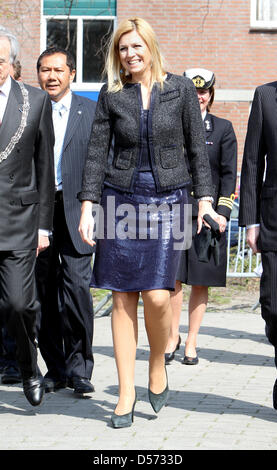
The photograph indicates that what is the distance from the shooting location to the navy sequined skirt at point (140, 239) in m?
5.09

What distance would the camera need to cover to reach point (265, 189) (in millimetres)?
5117

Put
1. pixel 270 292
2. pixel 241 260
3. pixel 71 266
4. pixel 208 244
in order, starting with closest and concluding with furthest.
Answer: pixel 270 292, pixel 208 244, pixel 71 266, pixel 241 260

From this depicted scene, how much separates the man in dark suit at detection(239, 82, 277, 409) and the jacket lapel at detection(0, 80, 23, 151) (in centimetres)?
128

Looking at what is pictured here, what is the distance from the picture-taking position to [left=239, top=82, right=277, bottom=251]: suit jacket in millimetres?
5059

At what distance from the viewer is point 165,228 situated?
201 inches

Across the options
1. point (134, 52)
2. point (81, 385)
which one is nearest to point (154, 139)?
point (134, 52)

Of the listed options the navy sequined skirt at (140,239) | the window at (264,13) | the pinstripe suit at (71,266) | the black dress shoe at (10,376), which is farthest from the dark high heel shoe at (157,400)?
the window at (264,13)

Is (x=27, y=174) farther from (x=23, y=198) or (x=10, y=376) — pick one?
(x=10, y=376)

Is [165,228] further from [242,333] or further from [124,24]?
[242,333]

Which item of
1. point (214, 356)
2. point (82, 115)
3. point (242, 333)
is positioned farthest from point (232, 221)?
point (82, 115)

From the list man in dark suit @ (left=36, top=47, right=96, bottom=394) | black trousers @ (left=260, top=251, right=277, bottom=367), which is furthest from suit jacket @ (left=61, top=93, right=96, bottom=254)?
black trousers @ (left=260, top=251, right=277, bottom=367)

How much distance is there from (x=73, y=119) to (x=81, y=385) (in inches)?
66.7

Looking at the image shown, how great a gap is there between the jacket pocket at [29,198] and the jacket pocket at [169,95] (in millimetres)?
906
